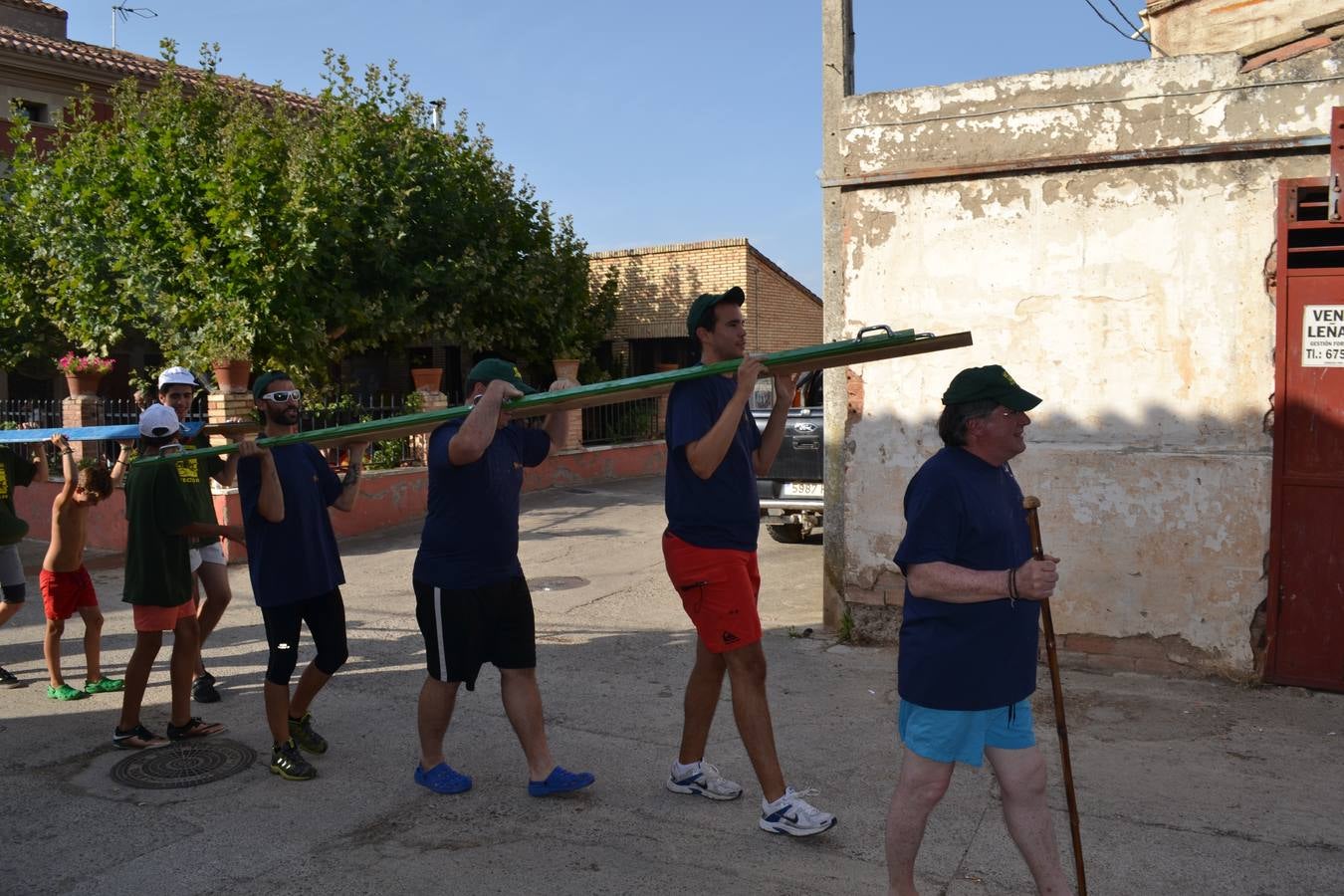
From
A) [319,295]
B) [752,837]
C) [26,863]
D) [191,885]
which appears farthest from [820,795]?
[319,295]

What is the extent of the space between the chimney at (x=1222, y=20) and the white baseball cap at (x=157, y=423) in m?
9.06

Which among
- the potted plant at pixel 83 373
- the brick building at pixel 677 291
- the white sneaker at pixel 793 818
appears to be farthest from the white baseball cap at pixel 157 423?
the brick building at pixel 677 291

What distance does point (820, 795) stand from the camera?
452 cm

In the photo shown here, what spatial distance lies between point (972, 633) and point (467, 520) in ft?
6.98

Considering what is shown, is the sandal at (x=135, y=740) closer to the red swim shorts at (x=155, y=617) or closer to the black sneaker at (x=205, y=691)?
the red swim shorts at (x=155, y=617)

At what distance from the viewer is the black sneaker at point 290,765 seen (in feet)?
15.5

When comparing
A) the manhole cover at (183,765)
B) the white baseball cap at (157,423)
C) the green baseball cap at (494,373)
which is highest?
the green baseball cap at (494,373)

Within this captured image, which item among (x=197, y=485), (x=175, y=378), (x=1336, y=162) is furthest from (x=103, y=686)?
(x=1336, y=162)

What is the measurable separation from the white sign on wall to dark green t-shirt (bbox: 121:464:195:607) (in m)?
5.68

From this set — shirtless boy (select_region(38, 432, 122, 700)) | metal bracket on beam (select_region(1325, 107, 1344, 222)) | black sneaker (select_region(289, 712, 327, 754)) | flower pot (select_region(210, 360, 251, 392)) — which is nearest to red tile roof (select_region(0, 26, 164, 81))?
flower pot (select_region(210, 360, 251, 392))

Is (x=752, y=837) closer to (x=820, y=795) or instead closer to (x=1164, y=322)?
(x=820, y=795)

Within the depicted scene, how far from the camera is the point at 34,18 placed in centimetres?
2492

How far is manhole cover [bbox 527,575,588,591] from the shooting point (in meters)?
9.40

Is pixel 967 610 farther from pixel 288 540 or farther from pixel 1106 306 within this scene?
pixel 1106 306
